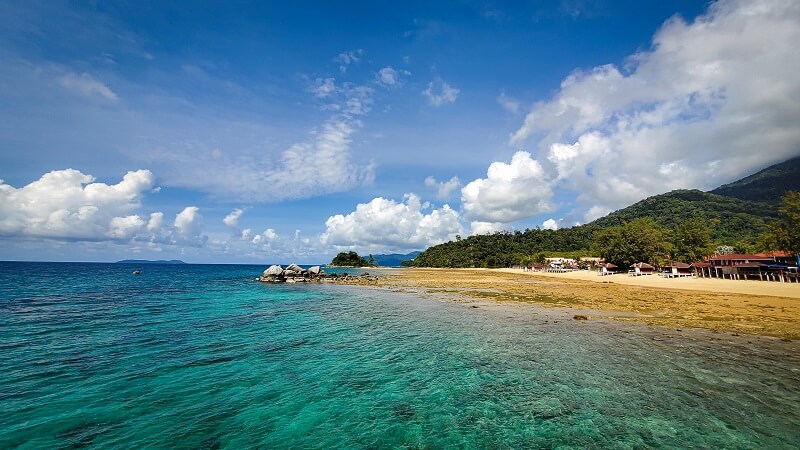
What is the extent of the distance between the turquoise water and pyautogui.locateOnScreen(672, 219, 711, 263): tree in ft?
374

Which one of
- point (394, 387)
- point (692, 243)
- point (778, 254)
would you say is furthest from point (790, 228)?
point (394, 387)

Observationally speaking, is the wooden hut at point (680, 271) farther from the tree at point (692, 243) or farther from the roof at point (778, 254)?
the tree at point (692, 243)

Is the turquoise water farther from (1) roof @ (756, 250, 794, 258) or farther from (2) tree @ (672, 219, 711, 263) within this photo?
(2) tree @ (672, 219, 711, 263)

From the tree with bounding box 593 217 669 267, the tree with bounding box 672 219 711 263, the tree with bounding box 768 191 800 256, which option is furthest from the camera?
the tree with bounding box 593 217 669 267

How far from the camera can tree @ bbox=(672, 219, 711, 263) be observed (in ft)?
366

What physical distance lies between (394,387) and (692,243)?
136733 mm

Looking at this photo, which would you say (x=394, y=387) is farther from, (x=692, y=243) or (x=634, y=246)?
(x=692, y=243)

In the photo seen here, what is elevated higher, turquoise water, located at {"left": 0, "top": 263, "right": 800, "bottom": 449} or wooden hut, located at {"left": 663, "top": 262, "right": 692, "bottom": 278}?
wooden hut, located at {"left": 663, "top": 262, "right": 692, "bottom": 278}

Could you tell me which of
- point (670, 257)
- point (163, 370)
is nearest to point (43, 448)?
point (163, 370)

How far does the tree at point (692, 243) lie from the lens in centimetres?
11162

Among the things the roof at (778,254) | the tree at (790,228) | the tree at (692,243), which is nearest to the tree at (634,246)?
the tree at (692,243)

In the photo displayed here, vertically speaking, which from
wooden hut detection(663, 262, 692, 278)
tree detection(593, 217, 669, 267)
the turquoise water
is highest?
tree detection(593, 217, 669, 267)

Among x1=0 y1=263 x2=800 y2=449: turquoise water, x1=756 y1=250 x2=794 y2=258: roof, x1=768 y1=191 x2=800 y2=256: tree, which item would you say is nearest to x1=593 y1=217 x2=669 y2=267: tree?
x1=756 y1=250 x2=794 y2=258: roof

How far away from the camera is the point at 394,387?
50.8 feet
